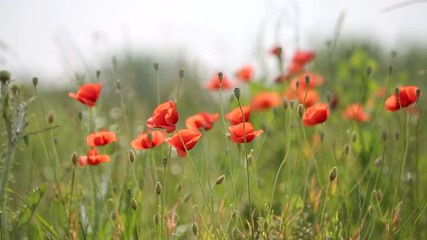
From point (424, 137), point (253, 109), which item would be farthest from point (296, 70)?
point (424, 137)

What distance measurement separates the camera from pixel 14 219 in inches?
69.5

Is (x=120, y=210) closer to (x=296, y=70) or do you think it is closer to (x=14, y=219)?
(x=14, y=219)

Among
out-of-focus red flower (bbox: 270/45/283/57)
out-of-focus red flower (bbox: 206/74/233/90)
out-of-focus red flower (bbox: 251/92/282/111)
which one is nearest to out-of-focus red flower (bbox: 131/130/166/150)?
out-of-focus red flower (bbox: 270/45/283/57)

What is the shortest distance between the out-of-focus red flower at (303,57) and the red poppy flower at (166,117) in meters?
1.90

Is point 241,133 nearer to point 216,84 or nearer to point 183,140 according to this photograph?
point 183,140

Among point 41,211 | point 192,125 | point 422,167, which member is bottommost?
point 422,167

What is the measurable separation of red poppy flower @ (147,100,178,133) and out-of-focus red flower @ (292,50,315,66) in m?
1.90

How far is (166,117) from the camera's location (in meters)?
1.54

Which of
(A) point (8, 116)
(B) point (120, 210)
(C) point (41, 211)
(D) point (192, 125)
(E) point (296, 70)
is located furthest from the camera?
(E) point (296, 70)

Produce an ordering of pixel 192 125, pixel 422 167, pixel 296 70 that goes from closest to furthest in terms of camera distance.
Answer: pixel 192 125 → pixel 422 167 → pixel 296 70

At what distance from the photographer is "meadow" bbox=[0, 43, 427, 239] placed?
5.28 ft

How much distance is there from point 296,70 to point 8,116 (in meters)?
2.16

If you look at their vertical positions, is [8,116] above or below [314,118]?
above

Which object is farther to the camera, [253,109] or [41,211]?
[253,109]
